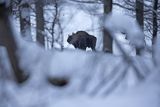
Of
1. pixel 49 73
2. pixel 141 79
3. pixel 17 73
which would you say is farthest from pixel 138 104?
pixel 17 73

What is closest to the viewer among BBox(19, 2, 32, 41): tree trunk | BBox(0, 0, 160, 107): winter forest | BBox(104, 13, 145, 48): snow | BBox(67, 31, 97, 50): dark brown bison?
BBox(0, 0, 160, 107): winter forest

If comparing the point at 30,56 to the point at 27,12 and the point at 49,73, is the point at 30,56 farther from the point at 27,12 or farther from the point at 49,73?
the point at 27,12

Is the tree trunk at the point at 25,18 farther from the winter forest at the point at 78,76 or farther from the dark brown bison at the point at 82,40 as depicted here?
the winter forest at the point at 78,76

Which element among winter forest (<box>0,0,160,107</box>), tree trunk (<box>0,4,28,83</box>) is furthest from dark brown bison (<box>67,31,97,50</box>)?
tree trunk (<box>0,4,28,83</box>)

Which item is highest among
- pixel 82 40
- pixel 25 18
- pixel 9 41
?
pixel 9 41

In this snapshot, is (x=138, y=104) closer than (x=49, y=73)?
Yes

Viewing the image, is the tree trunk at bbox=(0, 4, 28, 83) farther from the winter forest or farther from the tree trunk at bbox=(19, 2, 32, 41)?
the tree trunk at bbox=(19, 2, 32, 41)

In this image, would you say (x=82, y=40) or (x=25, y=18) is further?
(x=25, y=18)

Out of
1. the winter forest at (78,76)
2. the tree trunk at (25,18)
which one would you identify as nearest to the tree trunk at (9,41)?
the winter forest at (78,76)

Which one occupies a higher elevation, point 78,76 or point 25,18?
point 78,76

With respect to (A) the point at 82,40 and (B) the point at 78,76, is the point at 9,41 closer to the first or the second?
(B) the point at 78,76

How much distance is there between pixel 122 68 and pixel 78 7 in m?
9.66

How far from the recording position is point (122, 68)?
430cm

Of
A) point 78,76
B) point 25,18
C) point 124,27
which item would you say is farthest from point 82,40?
point 78,76
